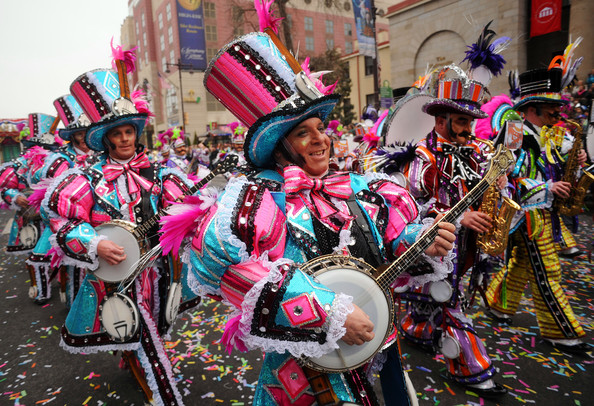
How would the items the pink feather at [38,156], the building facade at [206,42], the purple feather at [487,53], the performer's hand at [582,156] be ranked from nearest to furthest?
1. the purple feather at [487,53]
2. the performer's hand at [582,156]
3. the pink feather at [38,156]
4. the building facade at [206,42]

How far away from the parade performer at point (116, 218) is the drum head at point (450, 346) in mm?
2233

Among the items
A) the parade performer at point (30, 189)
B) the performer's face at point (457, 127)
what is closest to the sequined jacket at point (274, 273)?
the performer's face at point (457, 127)

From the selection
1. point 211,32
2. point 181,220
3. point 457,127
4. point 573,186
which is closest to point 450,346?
point 457,127

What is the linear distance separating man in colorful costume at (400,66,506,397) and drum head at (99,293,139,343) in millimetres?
2468

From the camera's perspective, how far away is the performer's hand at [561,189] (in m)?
3.81

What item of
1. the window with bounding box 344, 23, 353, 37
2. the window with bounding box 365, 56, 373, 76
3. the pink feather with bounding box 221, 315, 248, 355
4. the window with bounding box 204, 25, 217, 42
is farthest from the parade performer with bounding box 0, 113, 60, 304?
the window with bounding box 344, 23, 353, 37

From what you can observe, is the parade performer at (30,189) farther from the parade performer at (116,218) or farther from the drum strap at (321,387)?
the drum strap at (321,387)

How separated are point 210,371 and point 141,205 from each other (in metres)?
1.82

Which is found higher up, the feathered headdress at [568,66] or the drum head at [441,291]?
the feathered headdress at [568,66]

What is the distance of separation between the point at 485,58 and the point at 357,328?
11.7ft

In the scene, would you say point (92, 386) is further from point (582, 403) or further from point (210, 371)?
point (582, 403)

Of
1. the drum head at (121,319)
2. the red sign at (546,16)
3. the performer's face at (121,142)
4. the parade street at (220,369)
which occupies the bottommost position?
the parade street at (220,369)

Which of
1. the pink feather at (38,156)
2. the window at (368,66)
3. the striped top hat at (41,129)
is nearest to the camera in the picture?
the pink feather at (38,156)

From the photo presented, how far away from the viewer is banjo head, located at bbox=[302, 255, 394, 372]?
1581 mm
